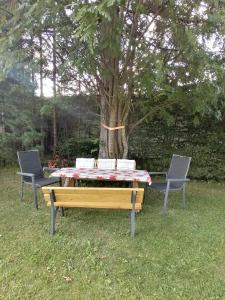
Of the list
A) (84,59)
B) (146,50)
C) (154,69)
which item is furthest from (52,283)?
(146,50)

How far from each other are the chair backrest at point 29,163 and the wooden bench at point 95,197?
173 cm

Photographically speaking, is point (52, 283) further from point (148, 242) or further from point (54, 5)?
point (54, 5)

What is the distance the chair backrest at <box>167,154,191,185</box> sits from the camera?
4.77m

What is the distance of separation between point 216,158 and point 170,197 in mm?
2032

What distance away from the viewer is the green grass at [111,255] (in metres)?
2.50

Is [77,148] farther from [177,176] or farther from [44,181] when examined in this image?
[177,176]

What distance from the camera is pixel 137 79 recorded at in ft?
17.6

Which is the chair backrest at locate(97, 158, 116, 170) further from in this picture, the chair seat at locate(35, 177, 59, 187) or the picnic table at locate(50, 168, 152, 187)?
the chair seat at locate(35, 177, 59, 187)

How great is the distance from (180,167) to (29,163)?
103 inches

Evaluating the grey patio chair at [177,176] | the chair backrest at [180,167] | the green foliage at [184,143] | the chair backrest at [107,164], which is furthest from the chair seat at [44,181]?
the green foliage at [184,143]

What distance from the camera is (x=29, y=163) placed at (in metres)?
5.22

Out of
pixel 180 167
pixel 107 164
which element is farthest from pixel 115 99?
pixel 180 167

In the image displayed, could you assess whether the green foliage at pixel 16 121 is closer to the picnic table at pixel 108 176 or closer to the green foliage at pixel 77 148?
the green foliage at pixel 77 148

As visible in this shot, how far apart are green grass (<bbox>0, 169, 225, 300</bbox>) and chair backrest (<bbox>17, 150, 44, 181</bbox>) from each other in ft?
2.21
